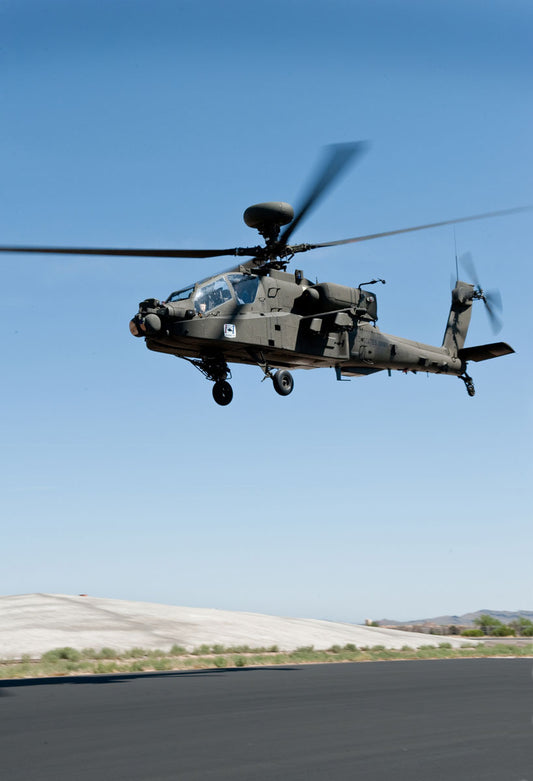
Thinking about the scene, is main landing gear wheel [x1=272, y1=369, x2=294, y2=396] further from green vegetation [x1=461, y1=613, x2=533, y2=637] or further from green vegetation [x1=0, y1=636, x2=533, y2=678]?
green vegetation [x1=461, y1=613, x2=533, y2=637]

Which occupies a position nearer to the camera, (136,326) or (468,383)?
(136,326)

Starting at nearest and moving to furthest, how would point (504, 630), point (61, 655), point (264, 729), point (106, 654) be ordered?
point (264, 729) → point (61, 655) → point (106, 654) → point (504, 630)

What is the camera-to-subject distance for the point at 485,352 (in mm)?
33500

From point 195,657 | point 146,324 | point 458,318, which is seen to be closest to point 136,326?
point 146,324

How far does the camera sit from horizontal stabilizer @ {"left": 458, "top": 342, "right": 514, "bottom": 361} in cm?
3331

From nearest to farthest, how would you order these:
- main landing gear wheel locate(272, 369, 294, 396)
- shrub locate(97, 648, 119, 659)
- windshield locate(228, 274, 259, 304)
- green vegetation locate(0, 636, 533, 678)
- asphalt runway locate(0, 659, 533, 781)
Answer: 1. asphalt runway locate(0, 659, 533, 781)
2. green vegetation locate(0, 636, 533, 678)
3. windshield locate(228, 274, 259, 304)
4. main landing gear wheel locate(272, 369, 294, 396)
5. shrub locate(97, 648, 119, 659)

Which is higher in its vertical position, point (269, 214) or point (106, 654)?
point (269, 214)

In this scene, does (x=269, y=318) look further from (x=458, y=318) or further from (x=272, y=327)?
(x=458, y=318)

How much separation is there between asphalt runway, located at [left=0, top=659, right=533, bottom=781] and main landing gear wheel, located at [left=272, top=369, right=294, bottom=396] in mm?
8726

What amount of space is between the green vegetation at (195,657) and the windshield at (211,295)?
10.6 m

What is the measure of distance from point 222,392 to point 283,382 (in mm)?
1949

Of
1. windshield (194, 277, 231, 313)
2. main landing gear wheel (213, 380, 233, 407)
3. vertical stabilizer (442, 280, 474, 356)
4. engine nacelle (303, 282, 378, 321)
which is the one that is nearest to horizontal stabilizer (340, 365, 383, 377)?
engine nacelle (303, 282, 378, 321)

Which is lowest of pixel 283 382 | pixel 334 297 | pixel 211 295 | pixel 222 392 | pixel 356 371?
pixel 222 392

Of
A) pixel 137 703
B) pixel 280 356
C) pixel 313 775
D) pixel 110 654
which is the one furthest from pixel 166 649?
pixel 313 775
